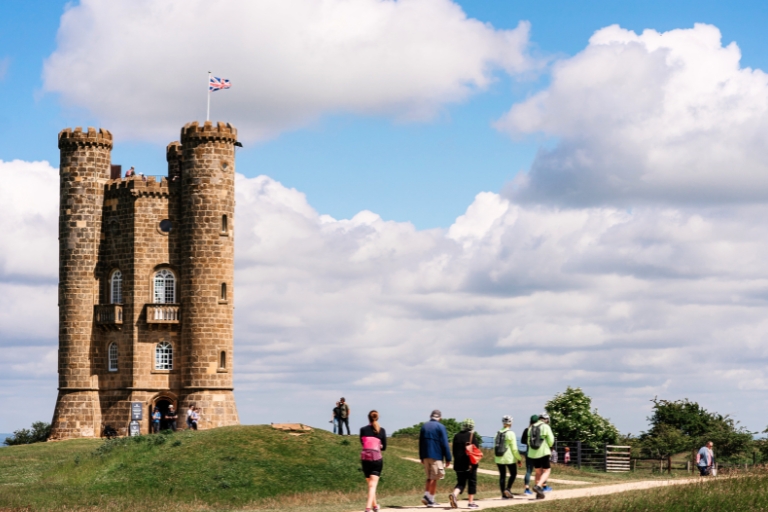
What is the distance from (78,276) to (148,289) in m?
4.30

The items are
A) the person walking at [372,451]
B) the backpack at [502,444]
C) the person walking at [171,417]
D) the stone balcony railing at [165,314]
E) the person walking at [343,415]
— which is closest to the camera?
the person walking at [372,451]

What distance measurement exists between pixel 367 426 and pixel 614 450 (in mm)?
33414

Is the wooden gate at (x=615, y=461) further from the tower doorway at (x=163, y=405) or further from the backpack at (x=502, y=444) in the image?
the backpack at (x=502, y=444)

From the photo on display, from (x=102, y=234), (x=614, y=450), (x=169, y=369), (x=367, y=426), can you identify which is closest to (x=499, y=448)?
(x=367, y=426)

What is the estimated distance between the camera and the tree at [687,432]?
62875 millimetres

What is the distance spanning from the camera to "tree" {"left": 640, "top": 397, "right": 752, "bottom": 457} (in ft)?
206

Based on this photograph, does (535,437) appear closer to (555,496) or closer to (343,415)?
(555,496)

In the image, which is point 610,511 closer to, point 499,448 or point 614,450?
point 499,448

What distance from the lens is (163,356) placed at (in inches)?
2409

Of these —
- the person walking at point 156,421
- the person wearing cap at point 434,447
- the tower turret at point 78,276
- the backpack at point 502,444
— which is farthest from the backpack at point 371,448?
the tower turret at point 78,276

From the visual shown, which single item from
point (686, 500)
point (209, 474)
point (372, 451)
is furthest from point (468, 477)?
point (209, 474)

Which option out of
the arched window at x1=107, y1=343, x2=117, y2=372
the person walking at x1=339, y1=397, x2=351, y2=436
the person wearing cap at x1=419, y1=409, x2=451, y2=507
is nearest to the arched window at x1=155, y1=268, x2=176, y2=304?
the arched window at x1=107, y1=343, x2=117, y2=372

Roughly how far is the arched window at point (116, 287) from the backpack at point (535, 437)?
38027 millimetres

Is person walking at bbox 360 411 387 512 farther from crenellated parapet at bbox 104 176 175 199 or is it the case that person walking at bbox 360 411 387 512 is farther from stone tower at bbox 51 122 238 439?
crenellated parapet at bbox 104 176 175 199
